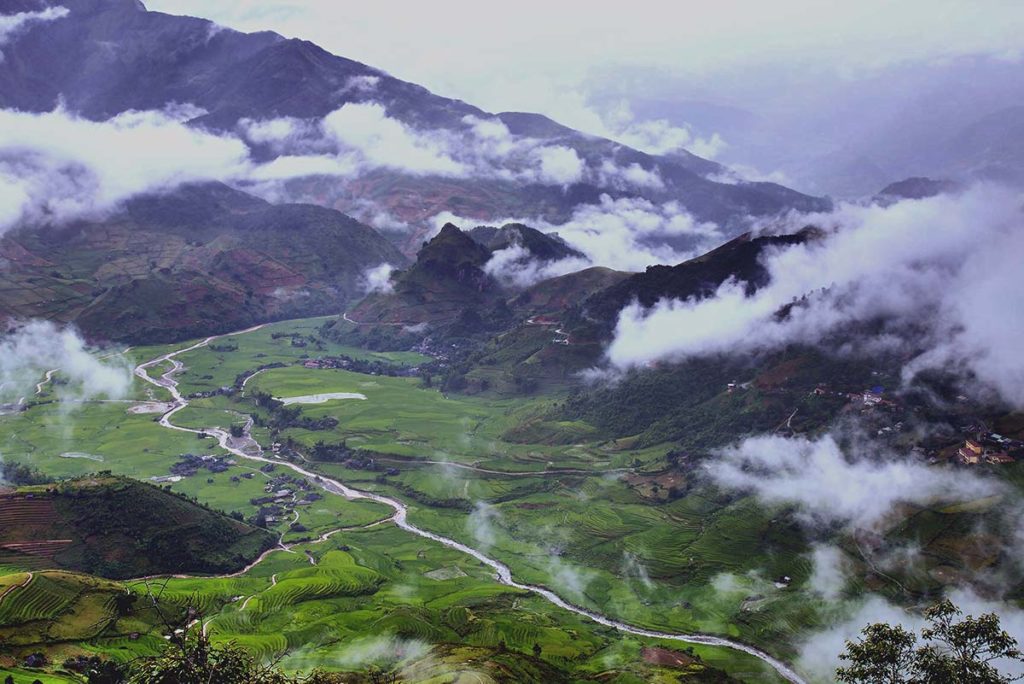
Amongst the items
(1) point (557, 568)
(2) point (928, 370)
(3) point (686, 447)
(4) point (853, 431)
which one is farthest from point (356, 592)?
(2) point (928, 370)

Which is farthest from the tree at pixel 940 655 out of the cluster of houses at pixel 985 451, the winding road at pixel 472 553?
the cluster of houses at pixel 985 451

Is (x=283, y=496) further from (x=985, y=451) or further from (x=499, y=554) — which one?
(x=985, y=451)

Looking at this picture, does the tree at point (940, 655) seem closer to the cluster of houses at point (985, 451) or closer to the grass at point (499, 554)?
the grass at point (499, 554)

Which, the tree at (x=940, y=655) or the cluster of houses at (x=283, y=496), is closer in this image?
the tree at (x=940, y=655)

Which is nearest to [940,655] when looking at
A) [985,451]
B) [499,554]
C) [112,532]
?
[985,451]

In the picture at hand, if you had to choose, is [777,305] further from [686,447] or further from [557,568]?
[557,568]
